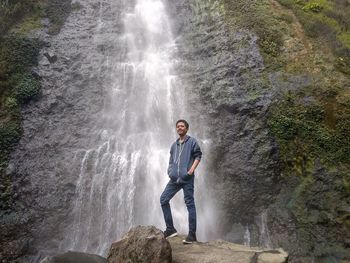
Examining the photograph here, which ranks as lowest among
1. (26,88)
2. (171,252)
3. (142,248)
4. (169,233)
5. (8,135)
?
(171,252)

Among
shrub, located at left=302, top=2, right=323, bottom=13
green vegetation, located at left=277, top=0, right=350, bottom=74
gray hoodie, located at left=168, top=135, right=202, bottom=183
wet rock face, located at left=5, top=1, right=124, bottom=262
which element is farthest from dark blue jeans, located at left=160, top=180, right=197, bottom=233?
shrub, located at left=302, top=2, right=323, bottom=13

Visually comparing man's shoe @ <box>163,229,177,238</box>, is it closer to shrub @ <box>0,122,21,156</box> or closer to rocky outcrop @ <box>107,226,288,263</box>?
rocky outcrop @ <box>107,226,288,263</box>

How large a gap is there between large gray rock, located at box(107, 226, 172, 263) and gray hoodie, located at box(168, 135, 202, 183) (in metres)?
1.21

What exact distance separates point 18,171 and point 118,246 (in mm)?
6526

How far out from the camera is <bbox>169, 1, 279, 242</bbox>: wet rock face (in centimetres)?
1070

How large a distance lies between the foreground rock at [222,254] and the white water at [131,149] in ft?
12.5

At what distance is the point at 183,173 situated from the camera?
278 inches

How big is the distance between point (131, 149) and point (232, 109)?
3.80m

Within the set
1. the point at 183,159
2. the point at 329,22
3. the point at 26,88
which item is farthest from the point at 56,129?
the point at 329,22

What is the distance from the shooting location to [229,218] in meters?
10.5

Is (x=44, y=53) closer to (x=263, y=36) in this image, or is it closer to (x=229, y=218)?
(x=263, y=36)

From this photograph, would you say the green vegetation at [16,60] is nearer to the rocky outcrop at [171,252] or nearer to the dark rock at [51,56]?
the dark rock at [51,56]

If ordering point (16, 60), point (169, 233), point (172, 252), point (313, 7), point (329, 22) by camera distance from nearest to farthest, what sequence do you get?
point (172, 252) < point (169, 233) < point (16, 60) < point (329, 22) < point (313, 7)

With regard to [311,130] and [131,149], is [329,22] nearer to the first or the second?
[311,130]
